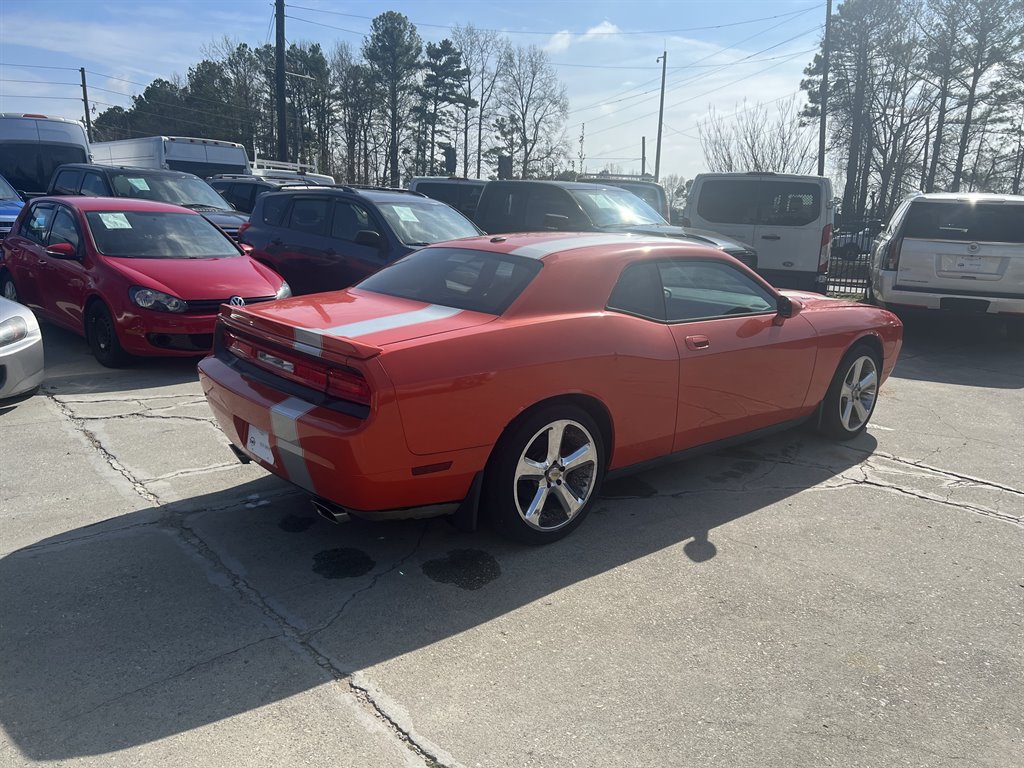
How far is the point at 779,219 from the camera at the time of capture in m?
11.7

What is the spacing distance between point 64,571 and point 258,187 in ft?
47.7

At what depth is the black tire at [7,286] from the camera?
8.87 m

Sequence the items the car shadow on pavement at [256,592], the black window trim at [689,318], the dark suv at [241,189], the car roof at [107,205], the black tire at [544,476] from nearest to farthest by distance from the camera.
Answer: the car shadow on pavement at [256,592] → the black tire at [544,476] → the black window trim at [689,318] → the car roof at [107,205] → the dark suv at [241,189]

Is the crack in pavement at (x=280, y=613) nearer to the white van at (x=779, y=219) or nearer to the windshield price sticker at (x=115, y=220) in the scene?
the windshield price sticker at (x=115, y=220)

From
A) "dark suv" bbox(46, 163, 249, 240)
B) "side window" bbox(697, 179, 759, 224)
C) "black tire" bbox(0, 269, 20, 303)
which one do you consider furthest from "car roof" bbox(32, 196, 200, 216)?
"side window" bbox(697, 179, 759, 224)

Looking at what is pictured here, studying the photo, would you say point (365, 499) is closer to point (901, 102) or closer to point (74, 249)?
point (74, 249)

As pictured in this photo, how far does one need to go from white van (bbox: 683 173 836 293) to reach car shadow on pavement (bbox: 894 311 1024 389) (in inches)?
64.0

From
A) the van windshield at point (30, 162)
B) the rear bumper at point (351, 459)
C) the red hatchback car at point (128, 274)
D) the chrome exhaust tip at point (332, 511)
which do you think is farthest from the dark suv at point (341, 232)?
the van windshield at point (30, 162)

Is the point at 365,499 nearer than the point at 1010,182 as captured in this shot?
Yes

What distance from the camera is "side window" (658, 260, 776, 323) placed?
14.6 feet

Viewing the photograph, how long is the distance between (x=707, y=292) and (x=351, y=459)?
2532 mm

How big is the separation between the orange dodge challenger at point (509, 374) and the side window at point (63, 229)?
4565 mm

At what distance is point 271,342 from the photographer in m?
3.75

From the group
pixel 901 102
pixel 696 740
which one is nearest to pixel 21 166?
pixel 696 740
